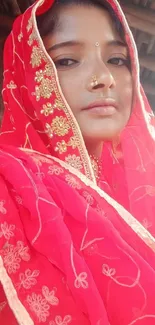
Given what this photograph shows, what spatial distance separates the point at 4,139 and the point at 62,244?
1.54 feet

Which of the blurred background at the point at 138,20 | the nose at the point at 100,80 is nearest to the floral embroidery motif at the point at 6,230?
the nose at the point at 100,80

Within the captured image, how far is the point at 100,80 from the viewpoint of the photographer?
4.12ft

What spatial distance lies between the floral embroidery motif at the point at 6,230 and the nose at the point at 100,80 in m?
0.45

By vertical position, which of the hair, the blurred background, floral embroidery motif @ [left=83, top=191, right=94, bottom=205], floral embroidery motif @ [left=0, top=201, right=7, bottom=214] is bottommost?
floral embroidery motif @ [left=83, top=191, right=94, bottom=205]

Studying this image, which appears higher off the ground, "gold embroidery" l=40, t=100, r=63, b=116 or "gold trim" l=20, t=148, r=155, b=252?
"gold embroidery" l=40, t=100, r=63, b=116

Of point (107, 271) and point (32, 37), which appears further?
point (32, 37)

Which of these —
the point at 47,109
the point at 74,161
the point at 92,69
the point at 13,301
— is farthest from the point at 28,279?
the point at 92,69

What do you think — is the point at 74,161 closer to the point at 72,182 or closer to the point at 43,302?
the point at 72,182

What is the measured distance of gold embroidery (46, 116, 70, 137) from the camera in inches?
48.8

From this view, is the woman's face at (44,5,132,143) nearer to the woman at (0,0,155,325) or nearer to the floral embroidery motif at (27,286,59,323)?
the woman at (0,0,155,325)

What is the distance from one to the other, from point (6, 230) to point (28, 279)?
0.10 meters

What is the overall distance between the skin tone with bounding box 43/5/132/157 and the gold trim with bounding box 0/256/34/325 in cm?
46

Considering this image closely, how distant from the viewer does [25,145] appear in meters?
1.28

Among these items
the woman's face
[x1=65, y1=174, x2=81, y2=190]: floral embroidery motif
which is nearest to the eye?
the woman's face
